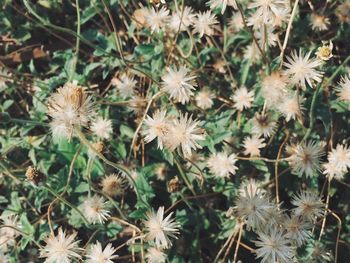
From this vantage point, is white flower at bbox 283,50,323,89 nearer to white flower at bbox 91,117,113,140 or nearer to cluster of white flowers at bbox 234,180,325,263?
cluster of white flowers at bbox 234,180,325,263

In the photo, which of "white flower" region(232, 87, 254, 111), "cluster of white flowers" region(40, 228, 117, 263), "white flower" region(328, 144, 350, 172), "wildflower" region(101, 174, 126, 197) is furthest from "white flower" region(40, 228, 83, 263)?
"white flower" region(328, 144, 350, 172)

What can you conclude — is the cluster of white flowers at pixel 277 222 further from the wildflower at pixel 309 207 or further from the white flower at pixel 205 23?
the white flower at pixel 205 23

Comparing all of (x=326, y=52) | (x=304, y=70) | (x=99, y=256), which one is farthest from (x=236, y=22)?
(x=99, y=256)

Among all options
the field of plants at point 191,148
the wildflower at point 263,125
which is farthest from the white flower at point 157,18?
the wildflower at point 263,125

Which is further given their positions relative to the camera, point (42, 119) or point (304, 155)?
point (42, 119)

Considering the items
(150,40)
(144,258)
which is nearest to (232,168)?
(144,258)

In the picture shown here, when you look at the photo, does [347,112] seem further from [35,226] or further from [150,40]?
[35,226]
